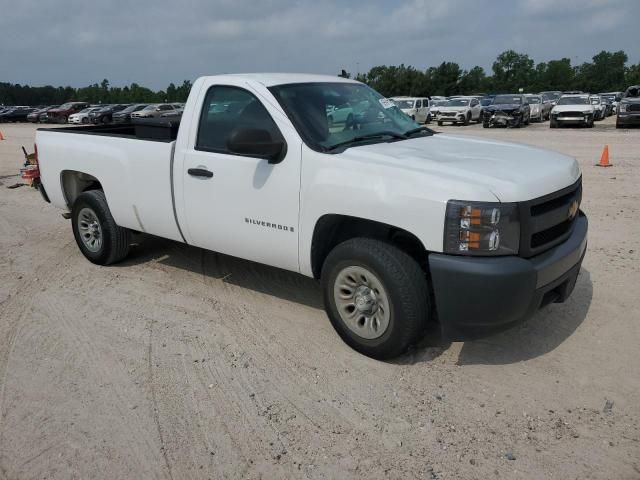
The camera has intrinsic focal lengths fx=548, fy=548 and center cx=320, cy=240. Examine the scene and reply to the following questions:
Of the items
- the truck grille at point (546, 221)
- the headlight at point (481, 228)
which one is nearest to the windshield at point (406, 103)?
the truck grille at point (546, 221)

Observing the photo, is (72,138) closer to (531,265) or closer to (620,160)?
(531,265)

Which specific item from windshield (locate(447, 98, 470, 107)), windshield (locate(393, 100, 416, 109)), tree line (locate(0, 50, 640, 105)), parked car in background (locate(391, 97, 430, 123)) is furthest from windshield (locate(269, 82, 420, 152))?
tree line (locate(0, 50, 640, 105))

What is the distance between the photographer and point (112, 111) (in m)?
41.6

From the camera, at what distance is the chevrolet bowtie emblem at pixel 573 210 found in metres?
3.81

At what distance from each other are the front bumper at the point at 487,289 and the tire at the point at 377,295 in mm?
219

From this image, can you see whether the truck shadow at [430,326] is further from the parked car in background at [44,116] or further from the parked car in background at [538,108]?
the parked car in background at [44,116]

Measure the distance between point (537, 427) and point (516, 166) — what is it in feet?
5.31

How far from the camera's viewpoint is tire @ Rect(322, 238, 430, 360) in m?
3.53

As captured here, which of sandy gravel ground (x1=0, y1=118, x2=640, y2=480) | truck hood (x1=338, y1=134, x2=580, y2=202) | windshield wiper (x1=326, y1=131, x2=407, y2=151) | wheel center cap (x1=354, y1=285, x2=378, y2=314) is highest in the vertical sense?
windshield wiper (x1=326, y1=131, x2=407, y2=151)

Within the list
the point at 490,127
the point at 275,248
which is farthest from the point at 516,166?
the point at 490,127

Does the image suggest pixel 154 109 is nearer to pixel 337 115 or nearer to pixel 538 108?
pixel 538 108

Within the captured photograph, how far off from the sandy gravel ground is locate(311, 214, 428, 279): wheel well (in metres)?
0.68

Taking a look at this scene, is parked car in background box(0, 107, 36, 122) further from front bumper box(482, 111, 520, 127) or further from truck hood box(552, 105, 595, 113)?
truck hood box(552, 105, 595, 113)

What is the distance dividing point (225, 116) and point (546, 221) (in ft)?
8.64
